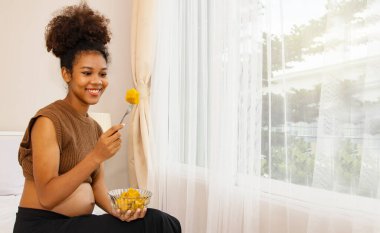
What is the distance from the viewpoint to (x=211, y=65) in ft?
6.15

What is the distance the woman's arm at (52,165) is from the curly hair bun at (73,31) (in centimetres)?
33

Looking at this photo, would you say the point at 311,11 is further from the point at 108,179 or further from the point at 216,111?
the point at 108,179

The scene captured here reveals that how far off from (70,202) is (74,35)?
0.60 metres

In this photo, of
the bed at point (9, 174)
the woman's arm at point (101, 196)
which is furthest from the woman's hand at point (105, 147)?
the bed at point (9, 174)

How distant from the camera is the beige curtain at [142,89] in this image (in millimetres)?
2611

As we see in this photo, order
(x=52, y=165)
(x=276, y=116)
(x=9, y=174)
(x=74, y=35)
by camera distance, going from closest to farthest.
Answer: (x=52, y=165), (x=74, y=35), (x=276, y=116), (x=9, y=174)

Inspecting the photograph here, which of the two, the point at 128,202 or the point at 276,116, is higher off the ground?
the point at 276,116

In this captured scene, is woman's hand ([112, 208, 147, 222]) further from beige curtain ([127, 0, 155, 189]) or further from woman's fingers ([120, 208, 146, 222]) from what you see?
beige curtain ([127, 0, 155, 189])

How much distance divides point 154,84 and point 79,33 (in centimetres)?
135

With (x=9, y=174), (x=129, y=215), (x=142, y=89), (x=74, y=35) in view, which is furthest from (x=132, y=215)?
(x=142, y=89)

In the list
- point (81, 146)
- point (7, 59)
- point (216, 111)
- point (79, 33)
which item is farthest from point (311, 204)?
point (7, 59)

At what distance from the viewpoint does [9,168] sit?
2.21m

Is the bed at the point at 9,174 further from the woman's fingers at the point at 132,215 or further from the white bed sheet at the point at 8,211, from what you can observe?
the woman's fingers at the point at 132,215

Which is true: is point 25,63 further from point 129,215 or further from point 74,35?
point 129,215
